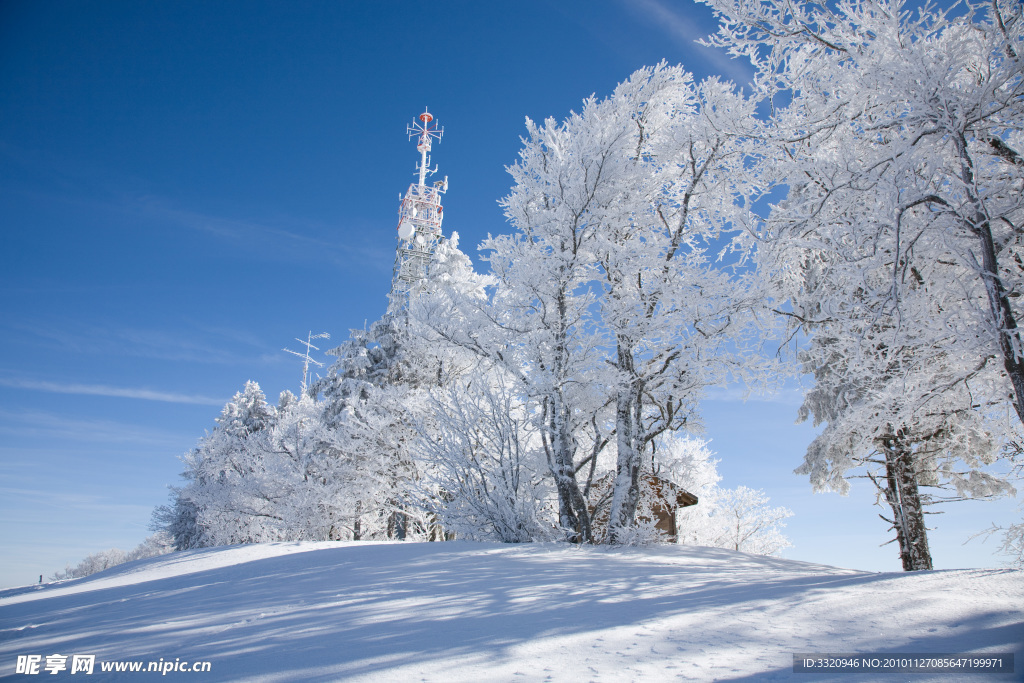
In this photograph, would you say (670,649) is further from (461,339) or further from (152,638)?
(461,339)

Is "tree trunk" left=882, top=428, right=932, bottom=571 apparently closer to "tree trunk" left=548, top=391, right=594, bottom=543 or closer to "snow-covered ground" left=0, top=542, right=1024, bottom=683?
"snow-covered ground" left=0, top=542, right=1024, bottom=683

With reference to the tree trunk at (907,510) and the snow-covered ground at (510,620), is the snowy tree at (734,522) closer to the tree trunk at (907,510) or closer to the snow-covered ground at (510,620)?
the tree trunk at (907,510)

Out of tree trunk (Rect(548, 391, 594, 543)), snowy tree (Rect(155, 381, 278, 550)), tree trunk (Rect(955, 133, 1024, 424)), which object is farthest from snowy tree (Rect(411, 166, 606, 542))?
snowy tree (Rect(155, 381, 278, 550))

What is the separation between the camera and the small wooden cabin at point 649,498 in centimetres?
1179

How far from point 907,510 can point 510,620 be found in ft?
38.1

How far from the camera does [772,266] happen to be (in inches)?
316

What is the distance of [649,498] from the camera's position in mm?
12219

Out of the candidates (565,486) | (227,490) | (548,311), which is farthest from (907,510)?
(227,490)

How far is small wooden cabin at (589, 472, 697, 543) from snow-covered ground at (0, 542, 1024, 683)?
4.73 m

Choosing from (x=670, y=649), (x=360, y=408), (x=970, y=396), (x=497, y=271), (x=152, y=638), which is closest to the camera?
(x=670, y=649)

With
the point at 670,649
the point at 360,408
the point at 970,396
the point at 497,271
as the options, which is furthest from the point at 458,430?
the point at 360,408

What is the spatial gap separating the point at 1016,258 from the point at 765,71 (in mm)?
4159

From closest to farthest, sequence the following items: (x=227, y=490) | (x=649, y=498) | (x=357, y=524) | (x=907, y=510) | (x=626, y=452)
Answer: (x=626, y=452) → (x=907, y=510) → (x=649, y=498) → (x=357, y=524) → (x=227, y=490)

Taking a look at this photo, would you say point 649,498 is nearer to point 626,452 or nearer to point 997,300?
point 626,452
